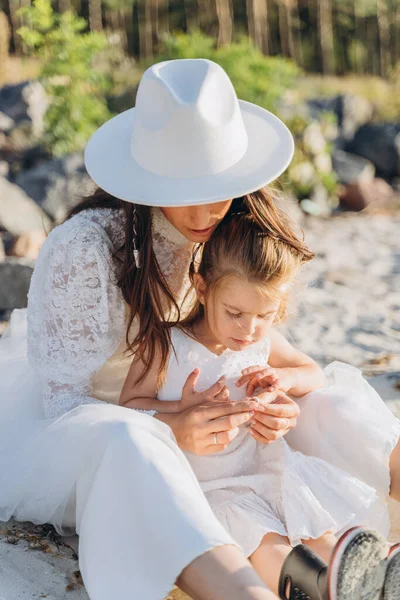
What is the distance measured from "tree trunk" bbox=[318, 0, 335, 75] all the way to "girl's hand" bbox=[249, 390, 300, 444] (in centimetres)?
1167

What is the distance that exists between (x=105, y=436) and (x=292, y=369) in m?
0.85

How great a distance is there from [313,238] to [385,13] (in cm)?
847

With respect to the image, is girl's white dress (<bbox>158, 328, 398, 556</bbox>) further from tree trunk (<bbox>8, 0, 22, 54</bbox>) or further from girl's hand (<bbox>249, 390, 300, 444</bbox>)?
tree trunk (<bbox>8, 0, 22, 54</bbox>)

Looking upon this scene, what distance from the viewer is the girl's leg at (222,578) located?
1848 mm

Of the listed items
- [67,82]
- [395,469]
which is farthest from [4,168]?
[395,469]

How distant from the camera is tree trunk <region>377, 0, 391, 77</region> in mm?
14055

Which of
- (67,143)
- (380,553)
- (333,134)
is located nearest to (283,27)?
(333,134)

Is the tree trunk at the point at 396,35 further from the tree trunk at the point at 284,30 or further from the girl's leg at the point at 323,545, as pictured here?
the girl's leg at the point at 323,545

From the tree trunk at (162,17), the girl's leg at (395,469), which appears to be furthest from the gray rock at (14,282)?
the tree trunk at (162,17)

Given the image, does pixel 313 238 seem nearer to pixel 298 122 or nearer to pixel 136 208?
pixel 298 122

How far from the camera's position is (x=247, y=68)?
8.61 metres

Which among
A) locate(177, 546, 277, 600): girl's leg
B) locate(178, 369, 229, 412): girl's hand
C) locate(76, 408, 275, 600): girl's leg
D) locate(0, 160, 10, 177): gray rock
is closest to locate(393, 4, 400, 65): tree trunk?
locate(0, 160, 10, 177): gray rock

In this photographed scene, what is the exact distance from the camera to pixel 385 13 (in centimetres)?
1427

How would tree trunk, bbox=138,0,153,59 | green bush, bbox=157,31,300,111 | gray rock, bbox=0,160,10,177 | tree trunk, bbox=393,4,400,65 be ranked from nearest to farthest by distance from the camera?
gray rock, bbox=0,160,10,177 < green bush, bbox=157,31,300,111 < tree trunk, bbox=138,0,153,59 < tree trunk, bbox=393,4,400,65
